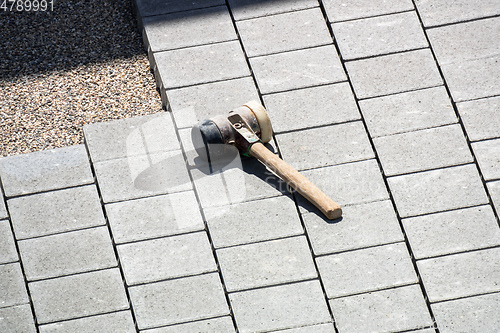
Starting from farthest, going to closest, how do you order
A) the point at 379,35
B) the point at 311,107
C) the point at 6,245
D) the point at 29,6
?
the point at 29,6
the point at 379,35
the point at 311,107
the point at 6,245

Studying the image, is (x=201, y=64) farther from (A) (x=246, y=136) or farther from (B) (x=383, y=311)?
(B) (x=383, y=311)

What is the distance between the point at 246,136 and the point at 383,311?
154 centimetres

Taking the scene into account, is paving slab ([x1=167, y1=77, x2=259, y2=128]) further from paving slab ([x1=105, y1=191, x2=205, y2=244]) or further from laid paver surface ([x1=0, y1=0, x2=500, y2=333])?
paving slab ([x1=105, y1=191, x2=205, y2=244])

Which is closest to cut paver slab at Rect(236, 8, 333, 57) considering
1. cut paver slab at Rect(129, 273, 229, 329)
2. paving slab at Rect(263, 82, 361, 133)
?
paving slab at Rect(263, 82, 361, 133)

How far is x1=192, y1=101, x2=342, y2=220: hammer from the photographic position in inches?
198

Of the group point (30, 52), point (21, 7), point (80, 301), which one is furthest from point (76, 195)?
point (21, 7)

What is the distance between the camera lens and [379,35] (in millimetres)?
6004

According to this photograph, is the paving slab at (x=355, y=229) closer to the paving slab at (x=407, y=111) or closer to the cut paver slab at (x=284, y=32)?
the paving slab at (x=407, y=111)

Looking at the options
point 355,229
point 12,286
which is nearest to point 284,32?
point 355,229

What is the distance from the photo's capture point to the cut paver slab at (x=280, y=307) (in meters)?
4.50

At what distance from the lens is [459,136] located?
5371mm

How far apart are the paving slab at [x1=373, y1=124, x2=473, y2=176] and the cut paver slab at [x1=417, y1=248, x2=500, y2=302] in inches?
29.1

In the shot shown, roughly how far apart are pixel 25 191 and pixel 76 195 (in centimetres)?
37

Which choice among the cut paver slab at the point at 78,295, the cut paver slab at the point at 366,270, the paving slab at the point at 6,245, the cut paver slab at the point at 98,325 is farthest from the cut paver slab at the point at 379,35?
the paving slab at the point at 6,245
